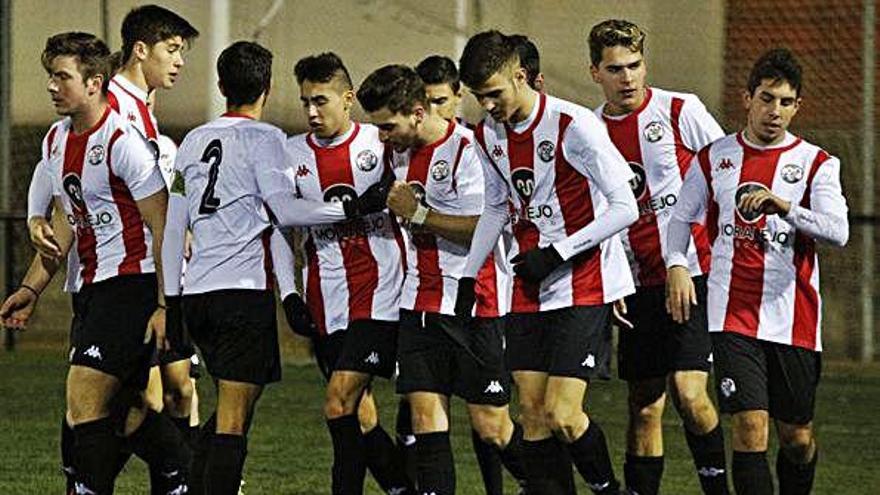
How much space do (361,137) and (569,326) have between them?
127 centimetres

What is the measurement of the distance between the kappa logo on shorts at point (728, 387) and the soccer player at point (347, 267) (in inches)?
53.4

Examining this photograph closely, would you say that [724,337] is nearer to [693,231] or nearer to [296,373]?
[693,231]

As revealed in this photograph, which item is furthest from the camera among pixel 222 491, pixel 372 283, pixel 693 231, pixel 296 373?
pixel 296 373

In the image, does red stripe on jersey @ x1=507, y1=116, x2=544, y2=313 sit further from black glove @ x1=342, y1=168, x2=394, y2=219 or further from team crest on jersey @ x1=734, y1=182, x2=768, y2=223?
team crest on jersey @ x1=734, y1=182, x2=768, y2=223

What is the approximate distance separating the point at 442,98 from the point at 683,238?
124cm

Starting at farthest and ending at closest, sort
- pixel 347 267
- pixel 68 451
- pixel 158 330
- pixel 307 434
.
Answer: pixel 307 434 < pixel 347 267 < pixel 68 451 < pixel 158 330

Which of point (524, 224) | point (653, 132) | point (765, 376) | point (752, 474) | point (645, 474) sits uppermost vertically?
point (653, 132)

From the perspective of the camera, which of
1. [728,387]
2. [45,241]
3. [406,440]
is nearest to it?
[728,387]

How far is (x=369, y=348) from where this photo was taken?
8.47 meters

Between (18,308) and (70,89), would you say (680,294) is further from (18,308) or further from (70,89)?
(18,308)

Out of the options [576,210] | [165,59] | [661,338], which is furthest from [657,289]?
[165,59]

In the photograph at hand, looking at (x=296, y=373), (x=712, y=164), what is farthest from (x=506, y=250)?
(x=296, y=373)

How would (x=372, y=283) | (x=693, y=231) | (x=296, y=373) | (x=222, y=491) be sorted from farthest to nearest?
(x=296, y=373)
(x=693, y=231)
(x=372, y=283)
(x=222, y=491)

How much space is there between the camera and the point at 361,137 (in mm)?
8711
